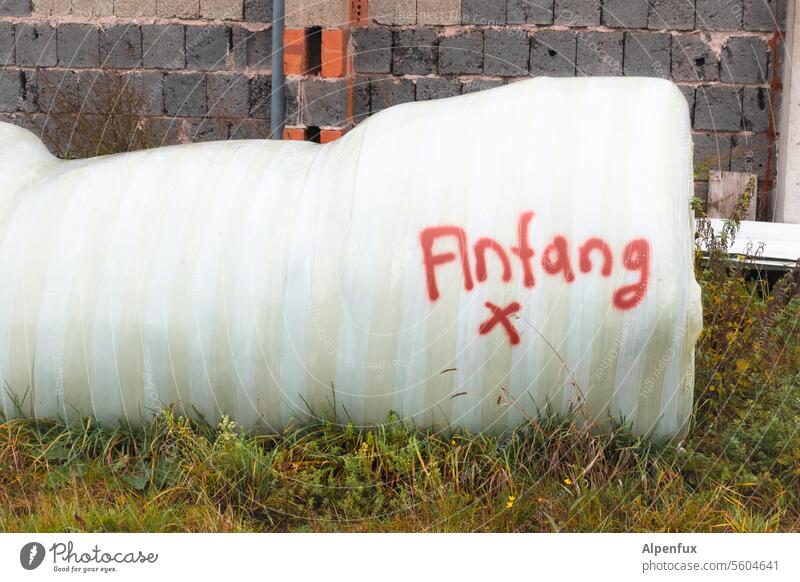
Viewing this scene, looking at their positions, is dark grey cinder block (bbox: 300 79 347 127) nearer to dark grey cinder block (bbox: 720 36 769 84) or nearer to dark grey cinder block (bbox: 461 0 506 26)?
dark grey cinder block (bbox: 461 0 506 26)

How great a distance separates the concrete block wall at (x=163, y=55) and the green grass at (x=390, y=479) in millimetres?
4267

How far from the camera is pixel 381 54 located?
281 inches

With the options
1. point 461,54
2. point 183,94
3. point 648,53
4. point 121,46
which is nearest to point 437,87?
point 461,54

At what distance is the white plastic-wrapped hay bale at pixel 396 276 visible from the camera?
10.0ft

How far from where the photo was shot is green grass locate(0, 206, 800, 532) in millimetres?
3010

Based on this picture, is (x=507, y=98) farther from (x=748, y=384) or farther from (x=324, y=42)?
(x=324, y=42)

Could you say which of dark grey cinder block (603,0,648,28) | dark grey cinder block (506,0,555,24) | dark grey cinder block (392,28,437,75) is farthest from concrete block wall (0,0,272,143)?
dark grey cinder block (603,0,648,28)

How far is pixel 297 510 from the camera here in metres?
3.11

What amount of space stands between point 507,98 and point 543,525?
1.47m

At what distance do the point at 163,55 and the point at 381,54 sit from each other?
1.73 meters

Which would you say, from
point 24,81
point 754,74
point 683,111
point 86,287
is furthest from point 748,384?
point 24,81

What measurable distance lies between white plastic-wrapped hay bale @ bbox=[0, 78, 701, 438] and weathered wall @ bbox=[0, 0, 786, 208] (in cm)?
353

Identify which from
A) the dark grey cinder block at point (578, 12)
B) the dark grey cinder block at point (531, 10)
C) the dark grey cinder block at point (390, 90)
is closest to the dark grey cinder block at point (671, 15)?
the dark grey cinder block at point (578, 12)

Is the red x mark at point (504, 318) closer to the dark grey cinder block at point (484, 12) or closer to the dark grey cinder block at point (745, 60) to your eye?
the dark grey cinder block at point (484, 12)
